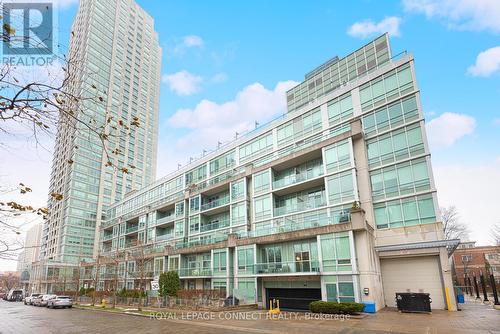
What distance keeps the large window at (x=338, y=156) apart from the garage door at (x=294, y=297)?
10779 mm

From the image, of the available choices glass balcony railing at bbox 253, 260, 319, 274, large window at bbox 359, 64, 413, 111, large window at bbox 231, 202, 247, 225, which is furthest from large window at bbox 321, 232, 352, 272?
large window at bbox 359, 64, 413, 111

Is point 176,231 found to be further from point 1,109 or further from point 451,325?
point 1,109

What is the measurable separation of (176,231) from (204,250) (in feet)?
40.2

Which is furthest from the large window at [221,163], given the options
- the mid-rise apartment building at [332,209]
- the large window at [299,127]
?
the large window at [299,127]

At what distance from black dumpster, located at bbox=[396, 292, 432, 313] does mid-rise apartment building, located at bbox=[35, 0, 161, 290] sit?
5321 cm

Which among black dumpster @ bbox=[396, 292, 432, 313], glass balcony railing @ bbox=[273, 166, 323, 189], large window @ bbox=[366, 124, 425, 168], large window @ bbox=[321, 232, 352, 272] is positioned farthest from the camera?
glass balcony railing @ bbox=[273, 166, 323, 189]

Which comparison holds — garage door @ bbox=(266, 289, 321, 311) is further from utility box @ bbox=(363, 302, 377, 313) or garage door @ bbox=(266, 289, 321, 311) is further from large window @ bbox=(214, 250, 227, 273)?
large window @ bbox=(214, 250, 227, 273)

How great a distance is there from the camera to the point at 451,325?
607 inches

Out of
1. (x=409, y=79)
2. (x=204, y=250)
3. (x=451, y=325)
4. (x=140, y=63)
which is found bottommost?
(x=451, y=325)

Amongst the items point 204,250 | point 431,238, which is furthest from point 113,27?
point 431,238

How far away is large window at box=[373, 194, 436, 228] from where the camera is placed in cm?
2477

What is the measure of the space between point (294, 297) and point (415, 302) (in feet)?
30.2

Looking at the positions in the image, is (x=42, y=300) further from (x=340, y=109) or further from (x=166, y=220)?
(x=340, y=109)

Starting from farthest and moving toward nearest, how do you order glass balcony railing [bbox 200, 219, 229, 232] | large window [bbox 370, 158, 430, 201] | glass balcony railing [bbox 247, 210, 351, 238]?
1. glass balcony railing [bbox 200, 219, 229, 232]
2. large window [bbox 370, 158, 430, 201]
3. glass balcony railing [bbox 247, 210, 351, 238]
